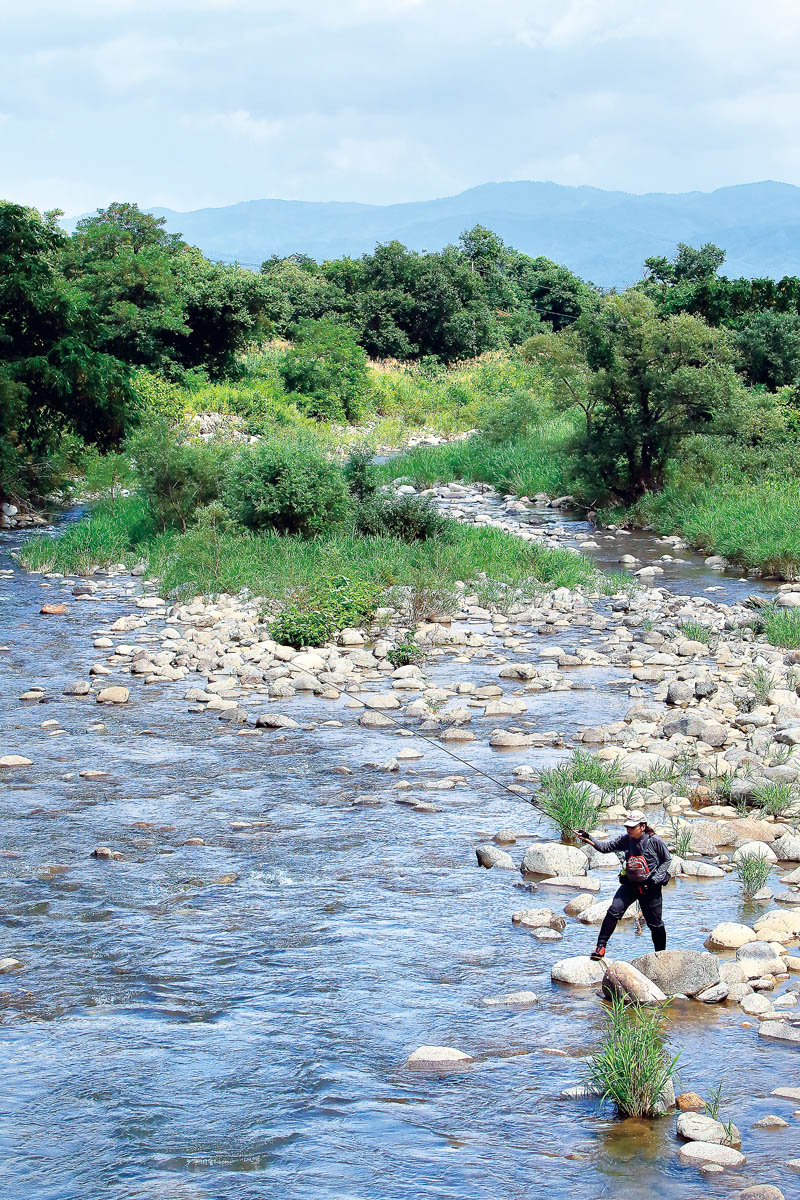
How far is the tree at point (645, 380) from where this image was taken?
69.4 ft

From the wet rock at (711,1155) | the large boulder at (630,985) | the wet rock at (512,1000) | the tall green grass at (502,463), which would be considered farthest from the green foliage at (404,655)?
the tall green grass at (502,463)

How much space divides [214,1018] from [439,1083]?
3.90 feet

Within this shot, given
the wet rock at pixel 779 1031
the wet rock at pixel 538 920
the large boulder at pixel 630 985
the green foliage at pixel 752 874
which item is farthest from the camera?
the green foliage at pixel 752 874

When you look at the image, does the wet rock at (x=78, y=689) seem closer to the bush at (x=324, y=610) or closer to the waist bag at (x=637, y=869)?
the bush at (x=324, y=610)

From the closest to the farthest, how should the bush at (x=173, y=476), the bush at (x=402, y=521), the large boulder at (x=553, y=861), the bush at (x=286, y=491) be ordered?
the large boulder at (x=553, y=861) → the bush at (x=286, y=491) → the bush at (x=402, y=521) → the bush at (x=173, y=476)

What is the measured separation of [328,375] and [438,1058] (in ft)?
104

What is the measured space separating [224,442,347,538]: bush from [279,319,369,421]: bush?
1611 cm

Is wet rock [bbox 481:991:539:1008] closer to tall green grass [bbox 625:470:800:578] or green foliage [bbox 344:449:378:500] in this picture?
tall green grass [bbox 625:470:800:578]

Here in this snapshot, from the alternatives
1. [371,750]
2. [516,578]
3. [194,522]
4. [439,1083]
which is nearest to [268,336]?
[194,522]

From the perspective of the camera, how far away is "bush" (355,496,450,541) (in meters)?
18.2

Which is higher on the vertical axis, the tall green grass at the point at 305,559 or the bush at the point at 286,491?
the bush at the point at 286,491

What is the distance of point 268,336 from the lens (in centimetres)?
3934

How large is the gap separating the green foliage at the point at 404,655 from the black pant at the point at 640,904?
6.86 m

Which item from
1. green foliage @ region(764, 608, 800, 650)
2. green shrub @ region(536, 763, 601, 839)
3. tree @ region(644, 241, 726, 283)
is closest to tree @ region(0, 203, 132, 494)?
green foliage @ region(764, 608, 800, 650)
